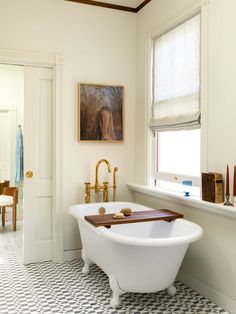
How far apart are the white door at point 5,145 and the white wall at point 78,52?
8.96ft

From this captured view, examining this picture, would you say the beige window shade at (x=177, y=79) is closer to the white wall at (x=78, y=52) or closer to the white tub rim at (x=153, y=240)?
the white wall at (x=78, y=52)

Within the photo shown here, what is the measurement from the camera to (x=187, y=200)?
295cm

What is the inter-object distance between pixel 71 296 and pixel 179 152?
5.62 ft

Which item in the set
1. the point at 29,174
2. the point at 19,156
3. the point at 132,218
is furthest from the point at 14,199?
the point at 132,218

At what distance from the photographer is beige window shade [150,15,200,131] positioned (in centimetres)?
302

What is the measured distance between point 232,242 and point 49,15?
2.99 meters

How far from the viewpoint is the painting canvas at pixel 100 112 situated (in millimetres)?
3801

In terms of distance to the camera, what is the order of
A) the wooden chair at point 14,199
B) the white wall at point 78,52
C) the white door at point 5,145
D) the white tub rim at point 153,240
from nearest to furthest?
1. the white tub rim at point 153,240
2. the white wall at point 78,52
3. the wooden chair at point 14,199
4. the white door at point 5,145

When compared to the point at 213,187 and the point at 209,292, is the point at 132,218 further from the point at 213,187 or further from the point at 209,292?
the point at 209,292

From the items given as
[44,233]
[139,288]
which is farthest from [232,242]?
[44,233]

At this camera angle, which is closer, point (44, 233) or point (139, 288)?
point (139, 288)

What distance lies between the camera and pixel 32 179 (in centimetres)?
368

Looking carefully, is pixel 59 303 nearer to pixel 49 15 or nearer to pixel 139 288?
pixel 139 288

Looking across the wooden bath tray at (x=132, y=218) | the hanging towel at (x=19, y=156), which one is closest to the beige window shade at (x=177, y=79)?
the wooden bath tray at (x=132, y=218)
